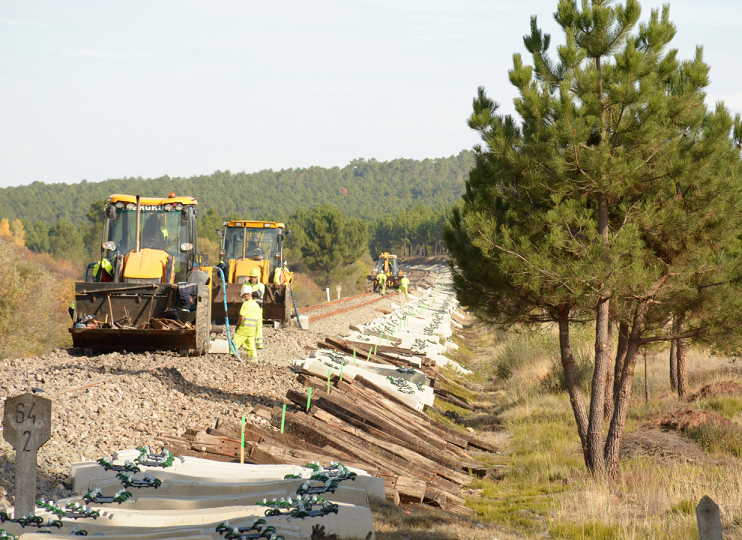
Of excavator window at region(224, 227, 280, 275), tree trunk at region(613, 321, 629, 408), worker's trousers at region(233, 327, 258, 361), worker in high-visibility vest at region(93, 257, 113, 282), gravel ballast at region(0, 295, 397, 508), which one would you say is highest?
excavator window at region(224, 227, 280, 275)

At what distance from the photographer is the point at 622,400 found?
9.57 meters

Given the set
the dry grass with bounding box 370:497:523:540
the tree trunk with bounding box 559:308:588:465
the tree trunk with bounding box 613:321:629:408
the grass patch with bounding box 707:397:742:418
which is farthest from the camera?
the grass patch with bounding box 707:397:742:418

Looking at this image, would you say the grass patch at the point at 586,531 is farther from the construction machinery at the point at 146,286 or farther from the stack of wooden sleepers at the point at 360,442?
the construction machinery at the point at 146,286

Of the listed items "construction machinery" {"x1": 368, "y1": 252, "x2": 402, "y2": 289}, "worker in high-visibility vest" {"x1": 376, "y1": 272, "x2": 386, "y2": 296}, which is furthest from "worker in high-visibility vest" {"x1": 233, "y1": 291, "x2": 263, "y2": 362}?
"construction machinery" {"x1": 368, "y1": 252, "x2": 402, "y2": 289}

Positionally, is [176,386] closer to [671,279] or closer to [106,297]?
[106,297]

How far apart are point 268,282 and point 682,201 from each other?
13.4 m

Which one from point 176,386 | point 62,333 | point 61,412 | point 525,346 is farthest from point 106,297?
point 62,333

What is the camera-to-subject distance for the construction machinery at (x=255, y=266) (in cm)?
1881

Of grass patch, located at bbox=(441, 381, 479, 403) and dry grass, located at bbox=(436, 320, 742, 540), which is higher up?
dry grass, located at bbox=(436, 320, 742, 540)

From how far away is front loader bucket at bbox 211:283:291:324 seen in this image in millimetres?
18656

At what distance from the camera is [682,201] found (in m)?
8.56

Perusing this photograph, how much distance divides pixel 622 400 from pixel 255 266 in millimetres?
12356

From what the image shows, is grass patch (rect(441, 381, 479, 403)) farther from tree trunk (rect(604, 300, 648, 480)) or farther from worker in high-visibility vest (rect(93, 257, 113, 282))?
worker in high-visibility vest (rect(93, 257, 113, 282))

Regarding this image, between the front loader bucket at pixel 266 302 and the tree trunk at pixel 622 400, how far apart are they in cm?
1085
